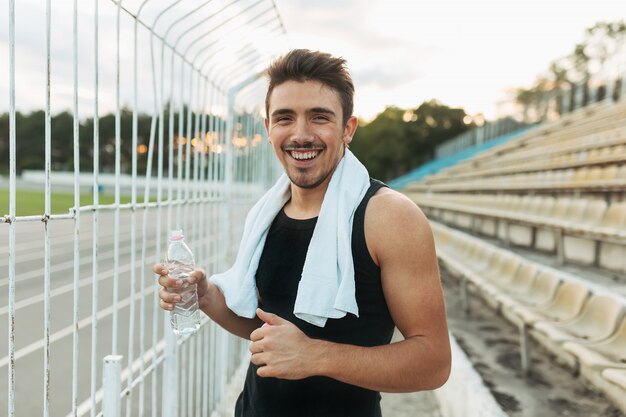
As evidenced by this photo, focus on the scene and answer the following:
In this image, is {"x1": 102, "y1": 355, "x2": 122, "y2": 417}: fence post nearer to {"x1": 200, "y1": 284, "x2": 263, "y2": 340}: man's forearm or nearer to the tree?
{"x1": 200, "y1": 284, "x2": 263, "y2": 340}: man's forearm

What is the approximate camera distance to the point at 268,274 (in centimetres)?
157

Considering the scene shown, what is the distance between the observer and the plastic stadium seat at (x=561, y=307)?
3484 millimetres

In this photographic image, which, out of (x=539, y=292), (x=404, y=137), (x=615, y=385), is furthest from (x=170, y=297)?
(x=404, y=137)

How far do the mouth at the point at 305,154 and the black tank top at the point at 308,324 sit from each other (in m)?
0.18

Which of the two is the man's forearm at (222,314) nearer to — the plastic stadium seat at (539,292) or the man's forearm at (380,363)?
the man's forearm at (380,363)

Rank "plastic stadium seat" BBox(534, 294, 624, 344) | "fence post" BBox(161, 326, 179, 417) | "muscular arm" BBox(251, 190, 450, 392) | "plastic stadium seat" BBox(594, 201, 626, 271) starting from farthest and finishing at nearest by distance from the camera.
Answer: "plastic stadium seat" BBox(594, 201, 626, 271) → "plastic stadium seat" BBox(534, 294, 624, 344) → "fence post" BBox(161, 326, 179, 417) → "muscular arm" BBox(251, 190, 450, 392)

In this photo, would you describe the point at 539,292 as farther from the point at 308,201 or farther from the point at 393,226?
the point at 393,226

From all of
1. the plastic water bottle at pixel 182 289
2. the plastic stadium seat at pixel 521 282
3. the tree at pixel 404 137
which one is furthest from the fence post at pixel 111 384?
the tree at pixel 404 137

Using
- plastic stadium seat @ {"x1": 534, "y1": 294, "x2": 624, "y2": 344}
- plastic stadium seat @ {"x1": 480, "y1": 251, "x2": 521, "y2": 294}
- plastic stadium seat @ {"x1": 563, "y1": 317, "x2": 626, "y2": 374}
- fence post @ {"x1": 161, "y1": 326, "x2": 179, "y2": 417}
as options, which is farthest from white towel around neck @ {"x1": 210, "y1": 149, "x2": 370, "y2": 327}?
plastic stadium seat @ {"x1": 480, "y1": 251, "x2": 521, "y2": 294}

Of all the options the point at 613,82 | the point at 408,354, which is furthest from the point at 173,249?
the point at 613,82

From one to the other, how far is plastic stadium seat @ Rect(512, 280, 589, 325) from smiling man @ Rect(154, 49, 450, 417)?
2.30m

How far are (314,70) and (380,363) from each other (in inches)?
32.2

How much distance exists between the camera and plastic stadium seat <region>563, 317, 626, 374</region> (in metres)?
2.54

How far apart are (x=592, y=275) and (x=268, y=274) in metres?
4.09
